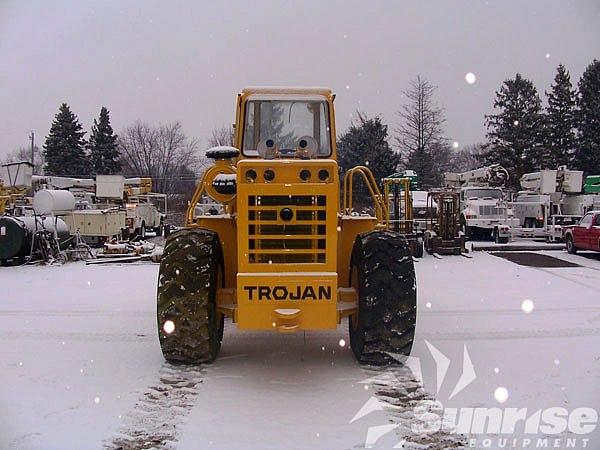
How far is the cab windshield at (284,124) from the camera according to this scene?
8172 millimetres

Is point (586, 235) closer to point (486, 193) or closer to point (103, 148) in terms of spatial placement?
point (486, 193)

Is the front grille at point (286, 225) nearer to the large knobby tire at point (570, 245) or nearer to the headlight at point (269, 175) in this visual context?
the headlight at point (269, 175)

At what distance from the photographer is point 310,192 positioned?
6492 mm

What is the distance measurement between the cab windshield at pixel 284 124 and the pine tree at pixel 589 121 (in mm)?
45662

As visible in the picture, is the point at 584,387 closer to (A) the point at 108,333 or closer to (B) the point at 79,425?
(B) the point at 79,425

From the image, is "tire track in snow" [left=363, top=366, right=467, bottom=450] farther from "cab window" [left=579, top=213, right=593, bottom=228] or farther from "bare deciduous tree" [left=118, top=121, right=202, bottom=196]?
"bare deciduous tree" [left=118, top=121, right=202, bottom=196]

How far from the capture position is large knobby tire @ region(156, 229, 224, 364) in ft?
22.0

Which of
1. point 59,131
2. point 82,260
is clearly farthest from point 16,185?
point 59,131

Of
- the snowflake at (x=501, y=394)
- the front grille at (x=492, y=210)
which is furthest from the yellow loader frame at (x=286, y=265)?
the front grille at (x=492, y=210)

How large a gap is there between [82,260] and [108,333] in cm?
1266

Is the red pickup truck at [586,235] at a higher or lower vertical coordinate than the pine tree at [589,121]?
lower

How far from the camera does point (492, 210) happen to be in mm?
26469

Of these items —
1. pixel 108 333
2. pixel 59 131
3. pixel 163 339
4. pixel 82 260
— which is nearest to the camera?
pixel 163 339

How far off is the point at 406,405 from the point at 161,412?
2269 millimetres
